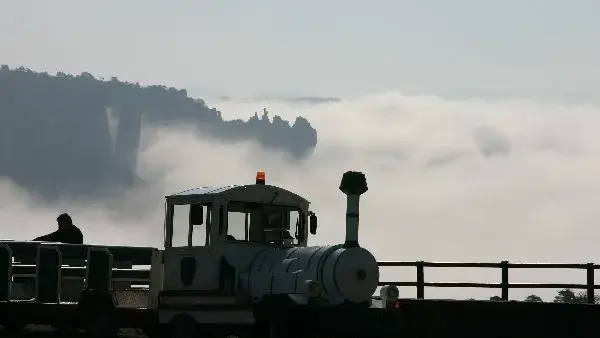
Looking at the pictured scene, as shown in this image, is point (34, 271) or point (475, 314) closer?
point (34, 271)

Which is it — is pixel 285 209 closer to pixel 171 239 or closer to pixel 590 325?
pixel 171 239

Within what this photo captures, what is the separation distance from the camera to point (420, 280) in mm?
25734

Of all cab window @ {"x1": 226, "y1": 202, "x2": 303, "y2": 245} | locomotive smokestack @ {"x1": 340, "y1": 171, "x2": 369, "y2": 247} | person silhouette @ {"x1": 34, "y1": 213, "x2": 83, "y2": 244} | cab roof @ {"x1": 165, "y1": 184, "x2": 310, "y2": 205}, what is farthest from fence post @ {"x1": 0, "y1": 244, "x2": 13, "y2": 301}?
locomotive smokestack @ {"x1": 340, "y1": 171, "x2": 369, "y2": 247}

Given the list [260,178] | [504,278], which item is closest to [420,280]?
[504,278]

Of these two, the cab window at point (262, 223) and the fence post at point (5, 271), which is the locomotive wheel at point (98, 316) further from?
the cab window at point (262, 223)

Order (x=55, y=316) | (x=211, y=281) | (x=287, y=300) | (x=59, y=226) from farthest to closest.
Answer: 1. (x=59, y=226)
2. (x=55, y=316)
3. (x=211, y=281)
4. (x=287, y=300)

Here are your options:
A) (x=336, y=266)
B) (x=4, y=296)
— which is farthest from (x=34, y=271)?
(x=336, y=266)

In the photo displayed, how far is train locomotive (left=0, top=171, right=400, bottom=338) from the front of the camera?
17.7m

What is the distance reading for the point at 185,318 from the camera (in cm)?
1894

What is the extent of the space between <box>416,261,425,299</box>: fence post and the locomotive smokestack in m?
7.76

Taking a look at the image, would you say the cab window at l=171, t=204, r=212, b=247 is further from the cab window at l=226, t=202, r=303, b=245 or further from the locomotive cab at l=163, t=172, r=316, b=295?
the cab window at l=226, t=202, r=303, b=245

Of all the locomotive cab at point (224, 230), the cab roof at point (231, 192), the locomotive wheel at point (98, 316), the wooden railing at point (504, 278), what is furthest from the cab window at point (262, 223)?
the wooden railing at point (504, 278)

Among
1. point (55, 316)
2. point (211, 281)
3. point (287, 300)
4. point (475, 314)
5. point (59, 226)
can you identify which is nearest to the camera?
point (287, 300)

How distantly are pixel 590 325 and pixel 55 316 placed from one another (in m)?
9.51
